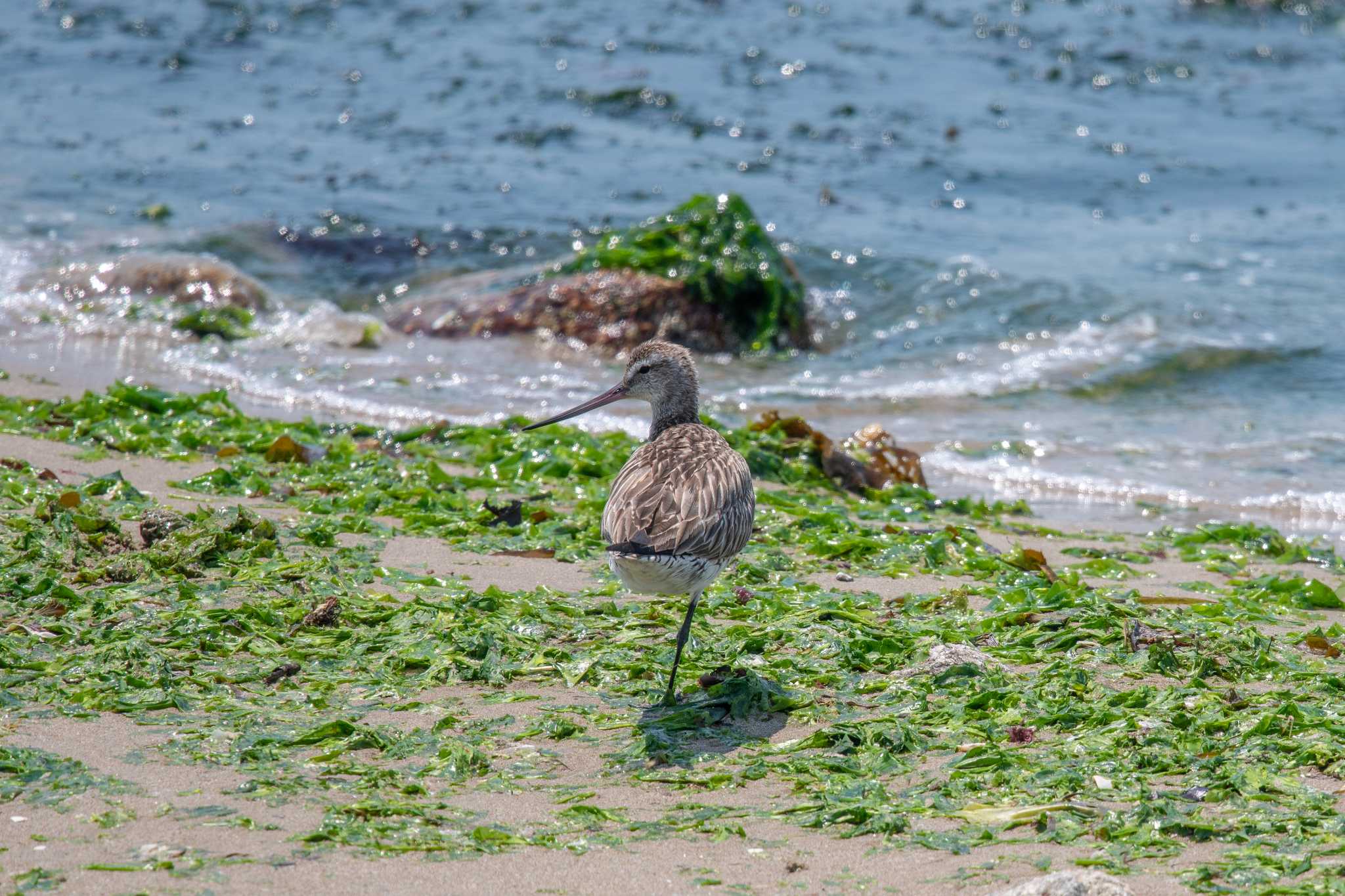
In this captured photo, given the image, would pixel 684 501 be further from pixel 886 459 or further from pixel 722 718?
pixel 886 459

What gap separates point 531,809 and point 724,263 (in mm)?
8311

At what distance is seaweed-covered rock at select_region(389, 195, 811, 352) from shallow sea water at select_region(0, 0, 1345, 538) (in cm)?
34

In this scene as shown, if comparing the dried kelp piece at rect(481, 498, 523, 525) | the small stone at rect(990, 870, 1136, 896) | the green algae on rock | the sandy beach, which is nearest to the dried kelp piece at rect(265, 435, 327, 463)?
the dried kelp piece at rect(481, 498, 523, 525)

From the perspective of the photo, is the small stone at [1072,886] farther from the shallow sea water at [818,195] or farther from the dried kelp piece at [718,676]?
the shallow sea water at [818,195]

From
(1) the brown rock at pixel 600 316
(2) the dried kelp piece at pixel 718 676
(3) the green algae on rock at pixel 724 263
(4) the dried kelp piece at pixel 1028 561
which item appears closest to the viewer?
(2) the dried kelp piece at pixel 718 676

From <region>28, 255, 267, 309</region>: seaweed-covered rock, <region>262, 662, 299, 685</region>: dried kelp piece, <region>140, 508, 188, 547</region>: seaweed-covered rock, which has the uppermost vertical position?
<region>28, 255, 267, 309</region>: seaweed-covered rock

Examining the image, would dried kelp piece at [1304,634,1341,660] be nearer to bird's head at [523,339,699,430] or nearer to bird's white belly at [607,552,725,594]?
bird's white belly at [607,552,725,594]

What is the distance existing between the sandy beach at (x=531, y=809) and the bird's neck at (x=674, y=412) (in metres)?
0.93

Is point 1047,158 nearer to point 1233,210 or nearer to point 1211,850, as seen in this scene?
point 1233,210

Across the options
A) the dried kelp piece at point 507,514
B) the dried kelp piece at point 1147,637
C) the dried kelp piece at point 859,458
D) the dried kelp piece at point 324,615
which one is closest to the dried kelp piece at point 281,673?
the dried kelp piece at point 324,615

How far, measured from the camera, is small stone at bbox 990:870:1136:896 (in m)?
2.86

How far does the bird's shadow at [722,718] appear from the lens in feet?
13.2

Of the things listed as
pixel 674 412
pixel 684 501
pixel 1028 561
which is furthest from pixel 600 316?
pixel 684 501

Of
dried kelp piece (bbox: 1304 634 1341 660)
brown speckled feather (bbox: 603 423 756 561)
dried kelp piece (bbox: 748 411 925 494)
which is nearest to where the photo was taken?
brown speckled feather (bbox: 603 423 756 561)
